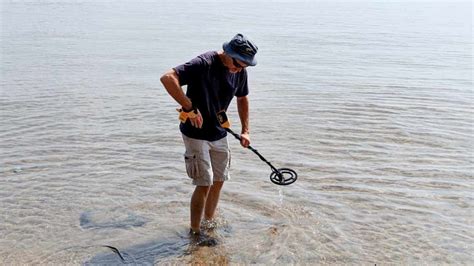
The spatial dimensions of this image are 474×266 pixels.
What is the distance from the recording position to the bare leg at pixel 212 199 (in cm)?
559

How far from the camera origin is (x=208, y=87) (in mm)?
4938

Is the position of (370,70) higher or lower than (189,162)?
lower

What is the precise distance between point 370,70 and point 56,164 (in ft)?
35.5

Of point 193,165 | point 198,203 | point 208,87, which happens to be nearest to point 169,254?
point 198,203

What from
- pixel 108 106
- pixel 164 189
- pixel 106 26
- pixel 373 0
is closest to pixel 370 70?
pixel 108 106

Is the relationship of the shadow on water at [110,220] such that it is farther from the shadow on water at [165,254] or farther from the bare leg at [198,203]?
the bare leg at [198,203]

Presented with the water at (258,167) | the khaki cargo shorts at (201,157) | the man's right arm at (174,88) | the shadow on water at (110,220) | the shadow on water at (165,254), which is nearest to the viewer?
the man's right arm at (174,88)

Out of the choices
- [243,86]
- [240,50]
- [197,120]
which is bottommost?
[197,120]

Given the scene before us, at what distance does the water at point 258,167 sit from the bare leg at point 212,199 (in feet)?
0.60

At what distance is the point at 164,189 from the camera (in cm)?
689

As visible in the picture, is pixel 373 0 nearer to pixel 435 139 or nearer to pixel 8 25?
pixel 8 25

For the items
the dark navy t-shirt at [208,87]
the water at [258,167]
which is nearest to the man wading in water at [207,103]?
the dark navy t-shirt at [208,87]

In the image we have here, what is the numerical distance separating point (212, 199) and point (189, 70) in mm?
1583

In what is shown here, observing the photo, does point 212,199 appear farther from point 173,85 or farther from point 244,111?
point 173,85
